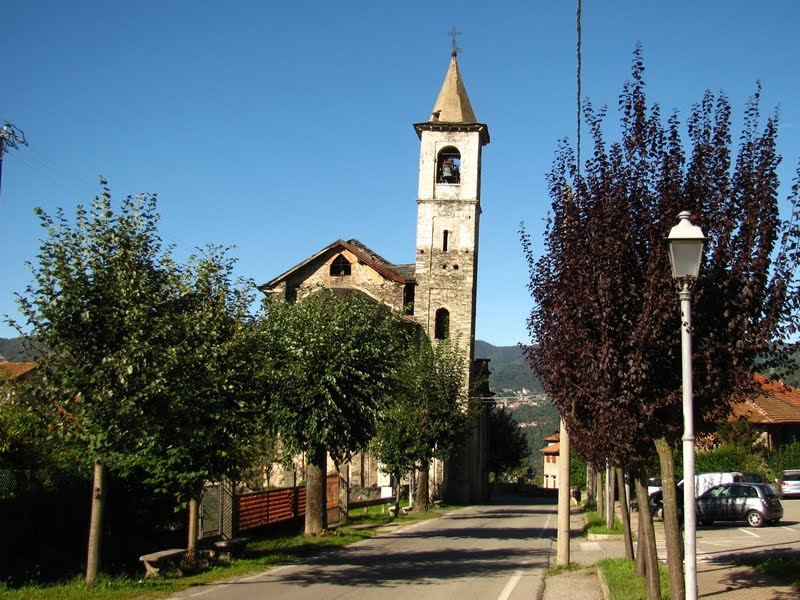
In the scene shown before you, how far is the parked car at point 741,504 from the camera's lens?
28500mm

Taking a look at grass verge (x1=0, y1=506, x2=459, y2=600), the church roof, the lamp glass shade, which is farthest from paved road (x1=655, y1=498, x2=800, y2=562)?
the church roof

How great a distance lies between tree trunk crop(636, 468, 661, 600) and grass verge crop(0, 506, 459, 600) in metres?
7.15

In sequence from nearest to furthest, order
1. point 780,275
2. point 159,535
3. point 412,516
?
point 780,275, point 159,535, point 412,516

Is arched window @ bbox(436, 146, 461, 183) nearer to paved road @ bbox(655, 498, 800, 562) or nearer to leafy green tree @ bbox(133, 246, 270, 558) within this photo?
paved road @ bbox(655, 498, 800, 562)

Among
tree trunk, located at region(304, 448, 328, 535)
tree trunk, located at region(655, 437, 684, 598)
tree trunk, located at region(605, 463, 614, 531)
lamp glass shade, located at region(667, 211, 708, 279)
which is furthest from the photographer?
tree trunk, located at region(605, 463, 614, 531)

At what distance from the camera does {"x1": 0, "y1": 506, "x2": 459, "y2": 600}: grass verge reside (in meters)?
12.3

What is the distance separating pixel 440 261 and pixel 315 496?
88.3 feet

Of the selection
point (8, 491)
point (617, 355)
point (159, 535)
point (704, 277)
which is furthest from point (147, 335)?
point (704, 277)

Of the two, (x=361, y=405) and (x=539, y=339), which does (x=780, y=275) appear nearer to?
(x=539, y=339)

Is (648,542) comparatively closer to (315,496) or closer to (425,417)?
(315,496)

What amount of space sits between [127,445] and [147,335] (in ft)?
5.84

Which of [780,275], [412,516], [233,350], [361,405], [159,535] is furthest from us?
[412,516]

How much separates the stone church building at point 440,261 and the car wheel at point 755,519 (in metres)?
20.8

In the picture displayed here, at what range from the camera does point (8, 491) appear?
13648mm
